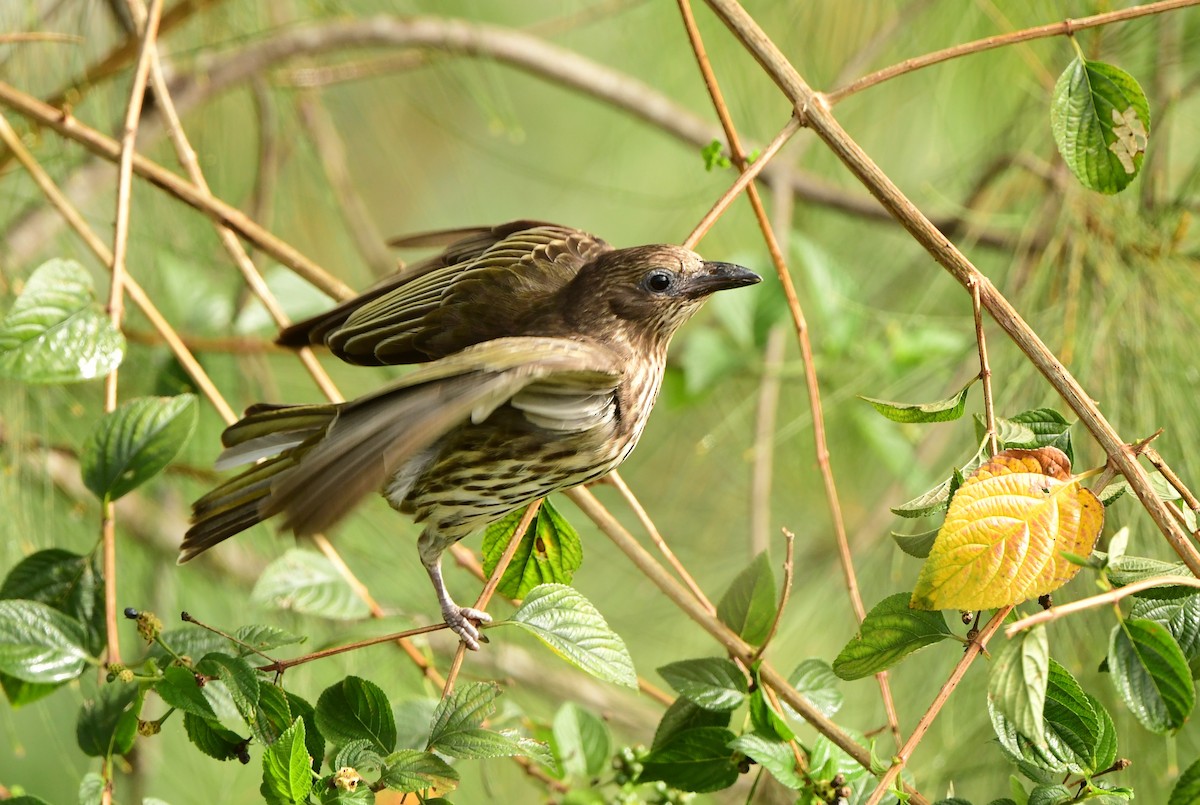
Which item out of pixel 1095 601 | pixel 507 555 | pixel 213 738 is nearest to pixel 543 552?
pixel 507 555

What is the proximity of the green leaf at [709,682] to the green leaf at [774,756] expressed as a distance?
4.6 inches

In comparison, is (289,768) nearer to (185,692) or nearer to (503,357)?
(185,692)

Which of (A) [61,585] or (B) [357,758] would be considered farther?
(A) [61,585]

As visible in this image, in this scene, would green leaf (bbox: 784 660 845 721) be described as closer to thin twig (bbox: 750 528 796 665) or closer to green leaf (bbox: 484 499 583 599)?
thin twig (bbox: 750 528 796 665)

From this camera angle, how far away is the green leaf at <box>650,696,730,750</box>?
5.55ft

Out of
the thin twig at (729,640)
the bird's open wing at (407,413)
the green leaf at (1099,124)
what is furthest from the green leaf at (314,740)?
the green leaf at (1099,124)

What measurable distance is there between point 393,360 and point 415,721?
574mm

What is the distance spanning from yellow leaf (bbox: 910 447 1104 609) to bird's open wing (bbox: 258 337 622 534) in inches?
22.1

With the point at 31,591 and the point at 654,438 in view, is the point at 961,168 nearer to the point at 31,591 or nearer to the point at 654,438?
the point at 654,438

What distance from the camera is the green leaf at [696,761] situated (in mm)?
1595

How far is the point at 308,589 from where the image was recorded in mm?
1949

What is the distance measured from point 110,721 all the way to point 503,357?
721 millimetres

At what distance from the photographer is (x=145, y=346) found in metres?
2.86

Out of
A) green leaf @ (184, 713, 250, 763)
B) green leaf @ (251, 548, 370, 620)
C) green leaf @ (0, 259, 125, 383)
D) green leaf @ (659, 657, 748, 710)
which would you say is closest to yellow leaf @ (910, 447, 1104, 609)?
green leaf @ (659, 657, 748, 710)
